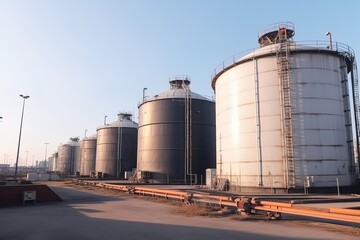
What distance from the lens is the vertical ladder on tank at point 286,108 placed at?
85.5ft

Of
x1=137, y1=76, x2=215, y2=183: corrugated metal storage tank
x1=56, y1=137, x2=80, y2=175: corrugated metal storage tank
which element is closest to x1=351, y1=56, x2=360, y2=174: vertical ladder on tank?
x1=137, y1=76, x2=215, y2=183: corrugated metal storage tank

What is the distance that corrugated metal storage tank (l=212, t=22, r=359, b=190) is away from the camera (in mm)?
26281

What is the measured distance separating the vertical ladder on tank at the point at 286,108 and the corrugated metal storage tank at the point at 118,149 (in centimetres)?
4284

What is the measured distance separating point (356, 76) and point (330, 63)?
4.28 meters

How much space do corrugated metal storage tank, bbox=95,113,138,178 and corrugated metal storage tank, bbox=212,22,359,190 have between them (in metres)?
37.9

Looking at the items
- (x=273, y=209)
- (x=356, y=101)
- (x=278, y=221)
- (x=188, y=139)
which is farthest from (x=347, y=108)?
(x=188, y=139)

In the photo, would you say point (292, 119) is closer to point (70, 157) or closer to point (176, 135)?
point (176, 135)

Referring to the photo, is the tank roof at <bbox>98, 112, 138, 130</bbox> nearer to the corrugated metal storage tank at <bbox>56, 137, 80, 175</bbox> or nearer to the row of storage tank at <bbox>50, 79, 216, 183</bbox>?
the row of storage tank at <bbox>50, 79, 216, 183</bbox>

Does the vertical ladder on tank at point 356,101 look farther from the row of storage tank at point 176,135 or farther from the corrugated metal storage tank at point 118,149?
the corrugated metal storage tank at point 118,149

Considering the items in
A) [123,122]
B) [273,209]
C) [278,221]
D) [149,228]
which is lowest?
[149,228]

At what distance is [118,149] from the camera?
65.8 metres

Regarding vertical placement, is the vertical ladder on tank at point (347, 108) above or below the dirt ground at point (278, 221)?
above

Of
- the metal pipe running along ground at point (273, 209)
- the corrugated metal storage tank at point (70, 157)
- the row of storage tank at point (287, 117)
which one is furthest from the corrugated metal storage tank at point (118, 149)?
the metal pipe running along ground at point (273, 209)

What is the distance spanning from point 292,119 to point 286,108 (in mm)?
1006
